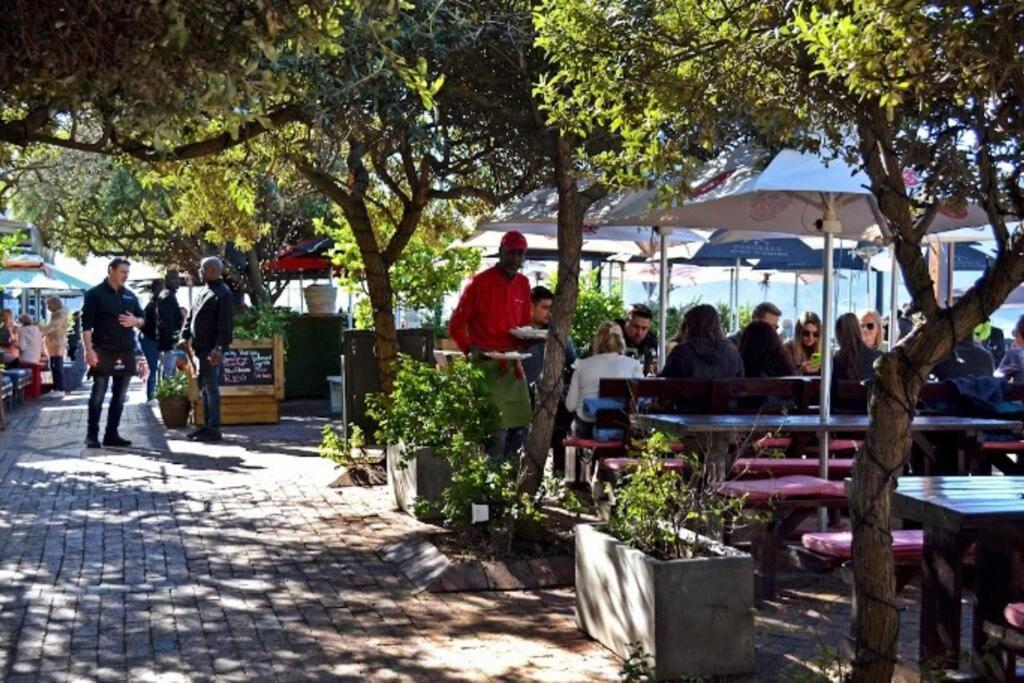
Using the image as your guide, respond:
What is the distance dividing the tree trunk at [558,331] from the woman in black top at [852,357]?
257 cm

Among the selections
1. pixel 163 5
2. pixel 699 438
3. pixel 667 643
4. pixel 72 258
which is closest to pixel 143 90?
pixel 163 5

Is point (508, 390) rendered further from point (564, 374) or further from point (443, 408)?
point (564, 374)

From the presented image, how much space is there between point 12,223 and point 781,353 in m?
9.47

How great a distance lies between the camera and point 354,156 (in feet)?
34.1

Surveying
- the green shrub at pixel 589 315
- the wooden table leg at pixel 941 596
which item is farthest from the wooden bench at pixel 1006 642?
the green shrub at pixel 589 315

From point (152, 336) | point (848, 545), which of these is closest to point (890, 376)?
point (848, 545)

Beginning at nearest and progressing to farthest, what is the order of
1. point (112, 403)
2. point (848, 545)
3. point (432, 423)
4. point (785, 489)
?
1. point (848, 545)
2. point (785, 489)
3. point (432, 423)
4. point (112, 403)

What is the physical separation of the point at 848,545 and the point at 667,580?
0.87 m

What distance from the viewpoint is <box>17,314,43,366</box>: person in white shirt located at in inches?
976

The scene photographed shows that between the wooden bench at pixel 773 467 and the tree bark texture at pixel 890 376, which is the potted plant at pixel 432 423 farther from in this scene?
the tree bark texture at pixel 890 376

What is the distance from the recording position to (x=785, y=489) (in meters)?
7.42

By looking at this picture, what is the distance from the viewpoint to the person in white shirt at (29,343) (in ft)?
81.3

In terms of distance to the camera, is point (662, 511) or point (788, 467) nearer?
point (662, 511)

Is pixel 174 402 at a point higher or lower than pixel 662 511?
higher
